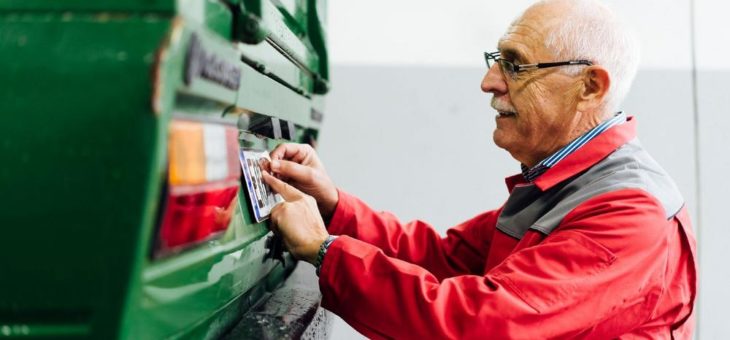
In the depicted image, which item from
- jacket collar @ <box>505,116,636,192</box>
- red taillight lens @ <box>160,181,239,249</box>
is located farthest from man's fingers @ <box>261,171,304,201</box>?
jacket collar @ <box>505,116,636,192</box>

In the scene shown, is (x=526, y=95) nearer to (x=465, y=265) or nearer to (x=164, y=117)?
(x=465, y=265)

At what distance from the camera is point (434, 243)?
2191mm

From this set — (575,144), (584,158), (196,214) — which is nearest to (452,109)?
(575,144)

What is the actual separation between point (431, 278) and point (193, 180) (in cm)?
74

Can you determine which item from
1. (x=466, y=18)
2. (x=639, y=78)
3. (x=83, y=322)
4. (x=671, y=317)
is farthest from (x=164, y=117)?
(x=639, y=78)

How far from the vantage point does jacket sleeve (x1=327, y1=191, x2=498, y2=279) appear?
2051mm

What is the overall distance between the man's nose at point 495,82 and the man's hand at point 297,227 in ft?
2.33

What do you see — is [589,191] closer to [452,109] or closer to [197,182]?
[197,182]

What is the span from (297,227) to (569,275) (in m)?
0.60

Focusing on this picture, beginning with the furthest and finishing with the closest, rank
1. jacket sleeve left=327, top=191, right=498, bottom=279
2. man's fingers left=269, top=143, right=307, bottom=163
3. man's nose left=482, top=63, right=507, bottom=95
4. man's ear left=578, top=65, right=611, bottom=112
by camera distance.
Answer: jacket sleeve left=327, top=191, right=498, bottom=279 < man's nose left=482, top=63, right=507, bottom=95 < man's ear left=578, top=65, right=611, bottom=112 < man's fingers left=269, top=143, right=307, bottom=163

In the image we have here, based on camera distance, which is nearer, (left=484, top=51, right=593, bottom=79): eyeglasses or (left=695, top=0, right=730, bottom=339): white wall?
(left=484, top=51, right=593, bottom=79): eyeglasses

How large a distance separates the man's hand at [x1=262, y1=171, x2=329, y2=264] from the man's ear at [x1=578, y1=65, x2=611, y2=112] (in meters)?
0.84

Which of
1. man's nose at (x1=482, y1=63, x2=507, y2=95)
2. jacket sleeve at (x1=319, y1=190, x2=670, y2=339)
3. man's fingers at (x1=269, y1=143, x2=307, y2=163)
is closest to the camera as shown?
jacket sleeve at (x1=319, y1=190, x2=670, y2=339)

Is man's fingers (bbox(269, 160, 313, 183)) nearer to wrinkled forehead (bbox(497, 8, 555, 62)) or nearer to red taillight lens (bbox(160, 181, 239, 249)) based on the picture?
red taillight lens (bbox(160, 181, 239, 249))
